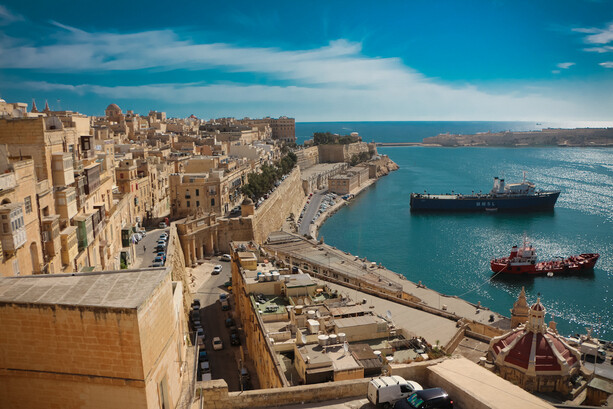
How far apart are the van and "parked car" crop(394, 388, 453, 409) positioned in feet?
0.41

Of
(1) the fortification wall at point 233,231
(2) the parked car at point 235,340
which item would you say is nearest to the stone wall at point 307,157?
(1) the fortification wall at point 233,231

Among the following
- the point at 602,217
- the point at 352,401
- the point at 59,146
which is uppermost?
the point at 59,146

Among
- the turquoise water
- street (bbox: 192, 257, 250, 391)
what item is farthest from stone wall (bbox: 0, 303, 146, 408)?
the turquoise water

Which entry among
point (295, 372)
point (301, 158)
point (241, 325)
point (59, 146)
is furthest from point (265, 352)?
point (301, 158)

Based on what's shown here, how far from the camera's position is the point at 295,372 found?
11.3 meters

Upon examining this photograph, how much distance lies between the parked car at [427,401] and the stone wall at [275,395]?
2.61 feet

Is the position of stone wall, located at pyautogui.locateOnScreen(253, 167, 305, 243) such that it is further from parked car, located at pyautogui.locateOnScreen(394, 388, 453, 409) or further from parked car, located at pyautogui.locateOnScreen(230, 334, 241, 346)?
parked car, located at pyautogui.locateOnScreen(394, 388, 453, 409)

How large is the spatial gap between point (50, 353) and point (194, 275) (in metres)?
20.5

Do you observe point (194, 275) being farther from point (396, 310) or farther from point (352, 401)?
point (352, 401)

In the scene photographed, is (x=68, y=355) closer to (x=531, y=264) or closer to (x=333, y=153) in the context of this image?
(x=531, y=264)

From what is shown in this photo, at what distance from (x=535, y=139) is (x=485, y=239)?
143 m

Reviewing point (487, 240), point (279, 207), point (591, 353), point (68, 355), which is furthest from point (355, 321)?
point (487, 240)

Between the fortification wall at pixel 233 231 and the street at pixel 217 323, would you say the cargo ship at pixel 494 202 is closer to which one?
the fortification wall at pixel 233 231

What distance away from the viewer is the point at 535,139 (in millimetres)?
167625
